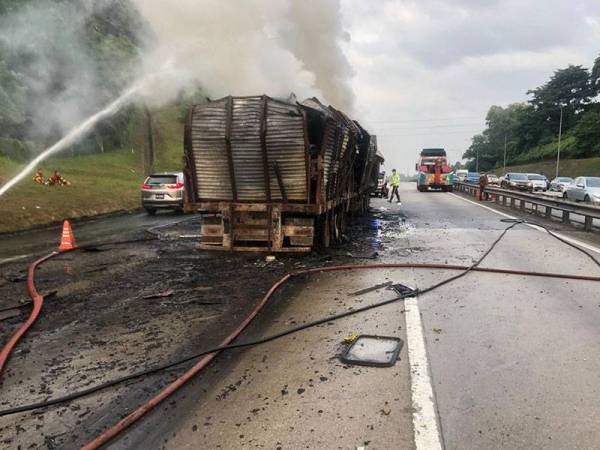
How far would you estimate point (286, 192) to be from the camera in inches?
367

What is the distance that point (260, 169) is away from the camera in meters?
9.20

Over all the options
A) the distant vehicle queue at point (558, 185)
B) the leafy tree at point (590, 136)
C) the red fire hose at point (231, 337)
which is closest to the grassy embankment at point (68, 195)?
the red fire hose at point (231, 337)

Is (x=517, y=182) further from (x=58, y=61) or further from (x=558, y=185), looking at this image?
(x=58, y=61)

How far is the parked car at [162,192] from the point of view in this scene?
18578mm

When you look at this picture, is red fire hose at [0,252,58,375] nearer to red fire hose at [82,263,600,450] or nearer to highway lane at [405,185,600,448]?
red fire hose at [82,263,600,450]

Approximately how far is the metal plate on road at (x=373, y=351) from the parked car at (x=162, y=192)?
14667 mm

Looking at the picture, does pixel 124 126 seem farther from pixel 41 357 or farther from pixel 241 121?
pixel 41 357

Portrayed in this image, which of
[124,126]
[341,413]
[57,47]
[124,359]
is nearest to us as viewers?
[341,413]

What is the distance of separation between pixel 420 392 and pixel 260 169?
6232mm

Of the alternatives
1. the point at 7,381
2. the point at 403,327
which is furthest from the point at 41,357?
the point at 403,327

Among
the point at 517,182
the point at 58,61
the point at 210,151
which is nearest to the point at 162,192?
the point at 210,151

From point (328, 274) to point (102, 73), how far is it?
21.4m

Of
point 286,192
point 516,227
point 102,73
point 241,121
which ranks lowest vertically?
point 516,227

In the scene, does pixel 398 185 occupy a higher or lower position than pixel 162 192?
lower
